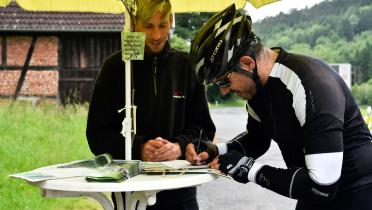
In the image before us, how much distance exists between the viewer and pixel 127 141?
3.16 metres

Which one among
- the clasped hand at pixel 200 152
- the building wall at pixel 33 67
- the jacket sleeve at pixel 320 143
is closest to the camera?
the jacket sleeve at pixel 320 143

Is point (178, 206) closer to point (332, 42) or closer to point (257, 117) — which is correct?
point (257, 117)

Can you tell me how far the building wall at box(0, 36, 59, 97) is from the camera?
1920 centimetres

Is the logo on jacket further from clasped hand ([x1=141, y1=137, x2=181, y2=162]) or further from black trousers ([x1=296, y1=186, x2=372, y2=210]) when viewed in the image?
black trousers ([x1=296, y1=186, x2=372, y2=210])

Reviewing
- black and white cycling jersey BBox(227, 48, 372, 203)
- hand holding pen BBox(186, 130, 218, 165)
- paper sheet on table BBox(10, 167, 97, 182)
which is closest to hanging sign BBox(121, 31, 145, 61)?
hand holding pen BBox(186, 130, 218, 165)

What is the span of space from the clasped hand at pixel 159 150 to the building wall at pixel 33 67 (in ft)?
54.1

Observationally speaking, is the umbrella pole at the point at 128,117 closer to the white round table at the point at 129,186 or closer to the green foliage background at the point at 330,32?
the white round table at the point at 129,186

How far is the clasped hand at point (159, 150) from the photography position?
324 centimetres

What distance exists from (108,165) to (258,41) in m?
0.95

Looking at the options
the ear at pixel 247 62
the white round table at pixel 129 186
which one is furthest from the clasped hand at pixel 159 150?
the ear at pixel 247 62

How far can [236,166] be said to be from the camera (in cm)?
258

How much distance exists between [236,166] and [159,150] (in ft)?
2.48

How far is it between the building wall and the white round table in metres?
17.0

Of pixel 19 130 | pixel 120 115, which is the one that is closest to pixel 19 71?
pixel 19 130
